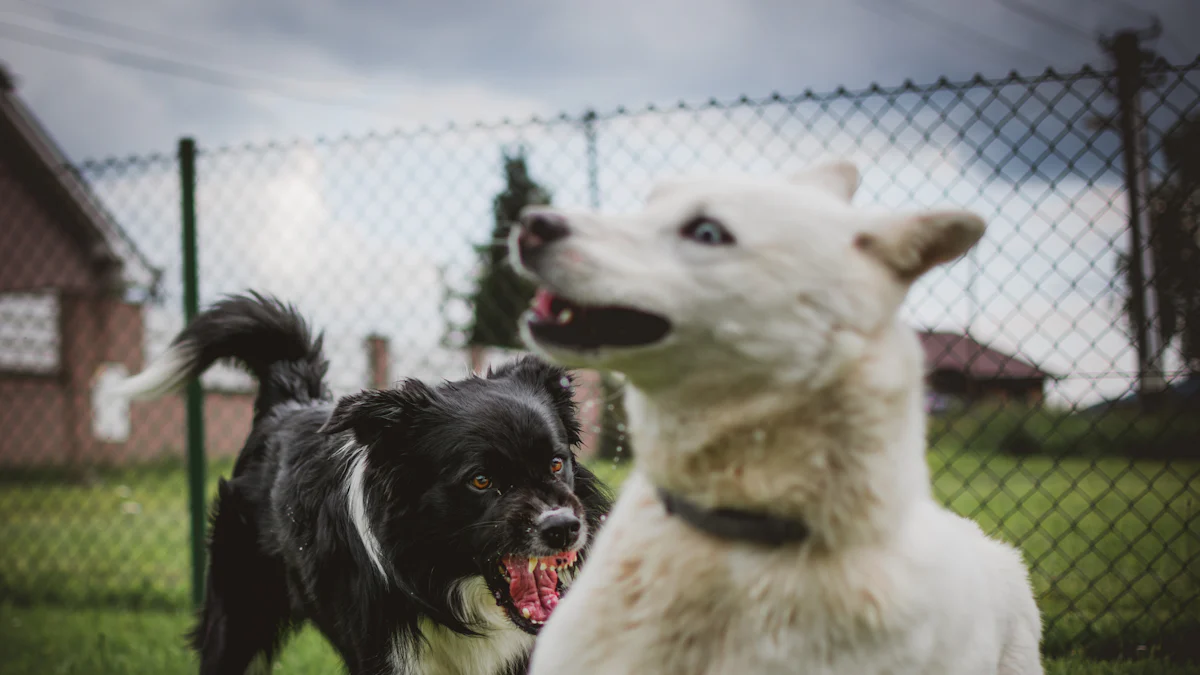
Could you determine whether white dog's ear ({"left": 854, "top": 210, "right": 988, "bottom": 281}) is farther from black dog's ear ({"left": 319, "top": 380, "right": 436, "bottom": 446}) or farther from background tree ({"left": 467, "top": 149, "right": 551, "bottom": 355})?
background tree ({"left": 467, "top": 149, "right": 551, "bottom": 355})

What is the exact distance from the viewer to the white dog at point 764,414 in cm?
123

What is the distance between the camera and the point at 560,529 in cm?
237

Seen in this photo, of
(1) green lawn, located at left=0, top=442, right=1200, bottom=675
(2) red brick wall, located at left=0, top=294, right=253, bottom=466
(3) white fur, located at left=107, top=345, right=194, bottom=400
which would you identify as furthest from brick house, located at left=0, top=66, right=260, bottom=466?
(3) white fur, located at left=107, top=345, right=194, bottom=400

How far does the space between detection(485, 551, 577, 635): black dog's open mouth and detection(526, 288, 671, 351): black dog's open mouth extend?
1317mm

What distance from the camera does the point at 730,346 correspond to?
48.8 inches

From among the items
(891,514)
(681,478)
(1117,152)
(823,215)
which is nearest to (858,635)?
(891,514)

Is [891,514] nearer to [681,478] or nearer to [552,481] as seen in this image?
[681,478]

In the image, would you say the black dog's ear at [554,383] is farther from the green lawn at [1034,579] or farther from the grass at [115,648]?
the grass at [115,648]

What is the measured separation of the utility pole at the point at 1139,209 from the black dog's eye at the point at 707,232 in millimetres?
2296

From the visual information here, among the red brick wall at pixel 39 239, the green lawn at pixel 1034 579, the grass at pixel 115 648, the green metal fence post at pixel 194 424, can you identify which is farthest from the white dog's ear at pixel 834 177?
the red brick wall at pixel 39 239

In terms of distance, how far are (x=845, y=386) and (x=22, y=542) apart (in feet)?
19.9

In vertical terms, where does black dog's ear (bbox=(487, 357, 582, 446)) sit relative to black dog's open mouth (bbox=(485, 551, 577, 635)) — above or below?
above

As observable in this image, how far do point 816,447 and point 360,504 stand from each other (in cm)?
177

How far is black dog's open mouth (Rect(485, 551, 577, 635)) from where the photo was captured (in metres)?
2.47
